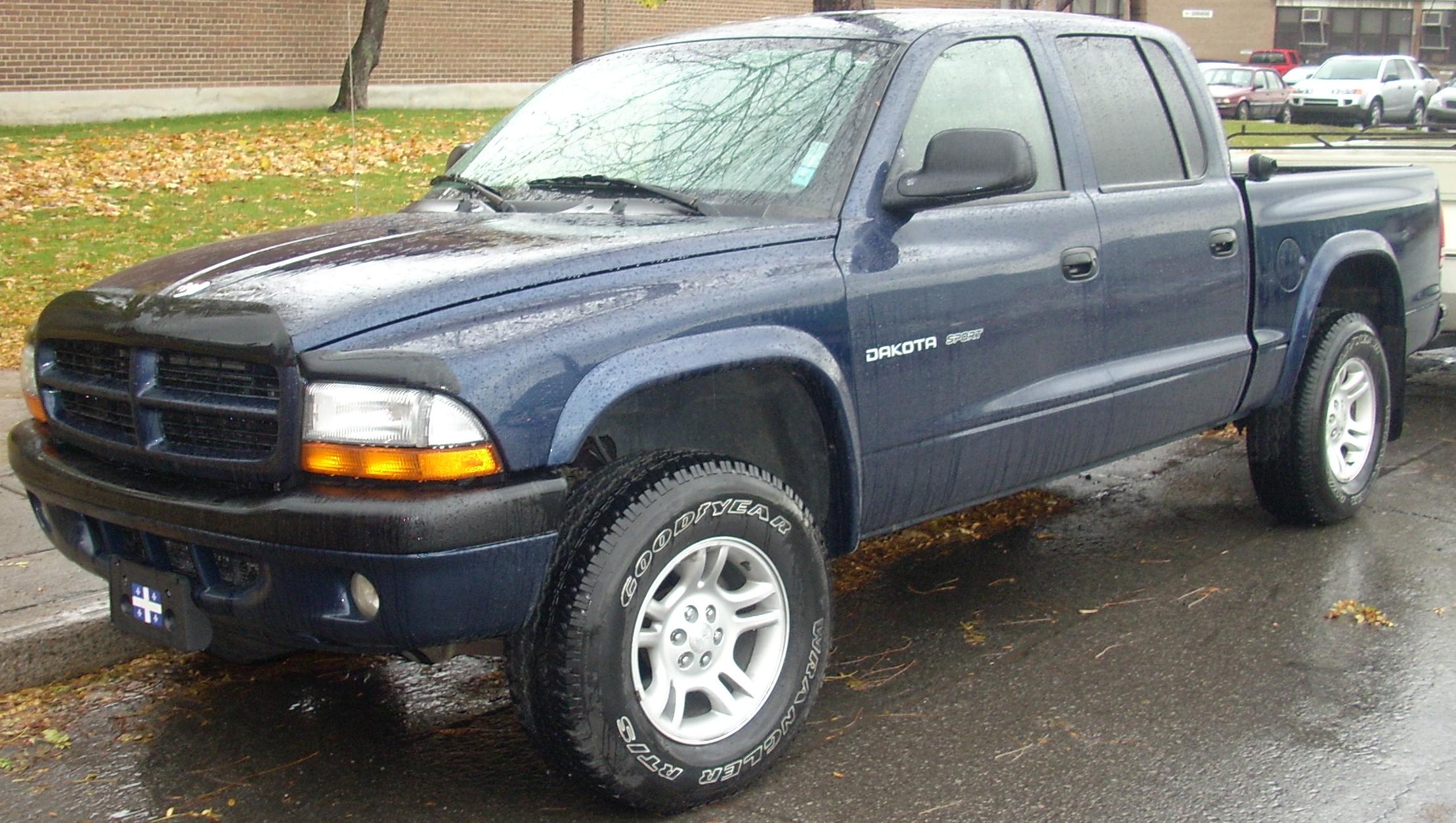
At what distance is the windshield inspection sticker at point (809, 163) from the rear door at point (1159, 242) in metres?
1.02

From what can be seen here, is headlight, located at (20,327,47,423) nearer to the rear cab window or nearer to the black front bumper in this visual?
the black front bumper

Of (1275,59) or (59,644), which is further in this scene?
(1275,59)

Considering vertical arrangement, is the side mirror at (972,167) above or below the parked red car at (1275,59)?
above

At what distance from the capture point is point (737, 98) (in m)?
4.32

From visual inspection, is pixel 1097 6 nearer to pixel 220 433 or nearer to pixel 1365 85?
pixel 1365 85

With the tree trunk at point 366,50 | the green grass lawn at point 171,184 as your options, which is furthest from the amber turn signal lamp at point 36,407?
the tree trunk at point 366,50

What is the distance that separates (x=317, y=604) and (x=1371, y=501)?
4.75 meters

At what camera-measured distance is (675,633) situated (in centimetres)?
348

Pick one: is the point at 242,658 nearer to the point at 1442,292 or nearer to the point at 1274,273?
the point at 1274,273

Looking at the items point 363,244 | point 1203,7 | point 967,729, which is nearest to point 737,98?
point 363,244

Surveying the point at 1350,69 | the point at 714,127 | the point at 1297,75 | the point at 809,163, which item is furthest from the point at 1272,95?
the point at 809,163

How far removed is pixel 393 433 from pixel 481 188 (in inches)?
61.0

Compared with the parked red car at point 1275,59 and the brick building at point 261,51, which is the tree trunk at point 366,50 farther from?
the parked red car at point 1275,59

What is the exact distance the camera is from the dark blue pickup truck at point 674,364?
10.2ft
